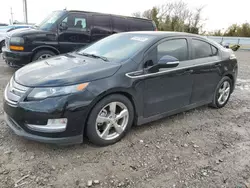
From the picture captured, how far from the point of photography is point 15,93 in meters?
2.55

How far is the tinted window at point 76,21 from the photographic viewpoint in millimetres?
6375

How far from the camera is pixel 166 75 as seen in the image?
126 inches

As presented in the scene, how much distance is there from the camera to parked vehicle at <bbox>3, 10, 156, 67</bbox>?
5.76 metres

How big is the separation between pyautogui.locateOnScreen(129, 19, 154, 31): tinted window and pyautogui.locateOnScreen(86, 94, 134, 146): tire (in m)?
5.27

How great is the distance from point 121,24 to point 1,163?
19.7ft

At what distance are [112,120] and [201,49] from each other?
218 centimetres

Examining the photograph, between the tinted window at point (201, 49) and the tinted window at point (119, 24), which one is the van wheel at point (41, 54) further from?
the tinted window at point (201, 49)

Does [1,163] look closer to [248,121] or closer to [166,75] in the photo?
[166,75]

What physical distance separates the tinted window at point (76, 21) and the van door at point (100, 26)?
0.29 metres

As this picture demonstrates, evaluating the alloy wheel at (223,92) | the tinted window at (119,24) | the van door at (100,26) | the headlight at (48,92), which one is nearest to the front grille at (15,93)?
the headlight at (48,92)

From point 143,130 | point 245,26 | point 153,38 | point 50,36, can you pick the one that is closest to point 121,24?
point 50,36

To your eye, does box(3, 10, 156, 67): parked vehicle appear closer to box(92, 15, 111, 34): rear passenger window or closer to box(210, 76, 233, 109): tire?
box(92, 15, 111, 34): rear passenger window

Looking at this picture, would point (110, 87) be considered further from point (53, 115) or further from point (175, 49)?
point (175, 49)

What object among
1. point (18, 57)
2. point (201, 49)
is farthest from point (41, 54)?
point (201, 49)
